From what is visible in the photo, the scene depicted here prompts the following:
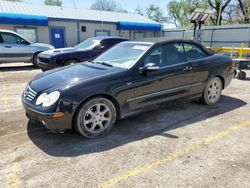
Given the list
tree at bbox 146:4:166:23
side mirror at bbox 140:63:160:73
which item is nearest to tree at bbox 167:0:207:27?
tree at bbox 146:4:166:23

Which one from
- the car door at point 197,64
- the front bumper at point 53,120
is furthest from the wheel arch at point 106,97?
the car door at point 197,64

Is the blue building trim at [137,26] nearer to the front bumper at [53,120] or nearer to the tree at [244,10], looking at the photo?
the tree at [244,10]

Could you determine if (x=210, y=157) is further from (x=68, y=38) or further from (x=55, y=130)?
(x=68, y=38)

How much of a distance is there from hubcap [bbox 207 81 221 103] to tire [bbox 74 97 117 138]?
2576 millimetres

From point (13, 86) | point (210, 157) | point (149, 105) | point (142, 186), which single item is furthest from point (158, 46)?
point (13, 86)

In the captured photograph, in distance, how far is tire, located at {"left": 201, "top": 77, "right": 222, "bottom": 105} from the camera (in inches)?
197

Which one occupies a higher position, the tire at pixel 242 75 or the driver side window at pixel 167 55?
the driver side window at pixel 167 55

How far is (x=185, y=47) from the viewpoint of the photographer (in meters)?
4.66

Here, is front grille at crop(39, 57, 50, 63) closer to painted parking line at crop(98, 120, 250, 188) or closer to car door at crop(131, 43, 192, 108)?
car door at crop(131, 43, 192, 108)

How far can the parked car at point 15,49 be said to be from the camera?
34.7ft

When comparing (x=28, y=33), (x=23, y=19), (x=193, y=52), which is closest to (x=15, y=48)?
(x=23, y=19)

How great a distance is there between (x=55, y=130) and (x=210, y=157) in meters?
2.26

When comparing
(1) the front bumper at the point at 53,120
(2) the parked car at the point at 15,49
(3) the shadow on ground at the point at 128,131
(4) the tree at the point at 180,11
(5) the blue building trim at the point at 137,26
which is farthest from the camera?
(4) the tree at the point at 180,11

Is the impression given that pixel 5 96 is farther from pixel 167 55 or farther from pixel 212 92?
pixel 212 92
